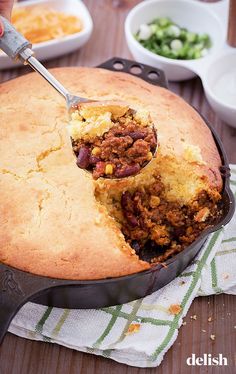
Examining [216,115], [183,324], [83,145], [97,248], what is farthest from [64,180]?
[216,115]

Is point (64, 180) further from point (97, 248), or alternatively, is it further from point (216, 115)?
point (216, 115)

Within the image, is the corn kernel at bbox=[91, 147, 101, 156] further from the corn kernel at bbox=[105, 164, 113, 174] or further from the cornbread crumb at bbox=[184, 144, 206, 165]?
the cornbread crumb at bbox=[184, 144, 206, 165]

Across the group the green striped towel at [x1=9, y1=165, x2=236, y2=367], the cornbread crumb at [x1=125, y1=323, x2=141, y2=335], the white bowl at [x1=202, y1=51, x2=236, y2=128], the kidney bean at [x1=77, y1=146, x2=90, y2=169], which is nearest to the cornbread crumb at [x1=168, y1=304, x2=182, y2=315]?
the green striped towel at [x1=9, y1=165, x2=236, y2=367]

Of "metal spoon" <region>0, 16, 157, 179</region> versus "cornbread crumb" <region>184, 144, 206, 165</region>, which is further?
"cornbread crumb" <region>184, 144, 206, 165</region>

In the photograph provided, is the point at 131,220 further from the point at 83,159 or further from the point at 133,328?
the point at 133,328

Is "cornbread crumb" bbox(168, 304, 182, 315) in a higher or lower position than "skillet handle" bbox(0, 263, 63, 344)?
lower

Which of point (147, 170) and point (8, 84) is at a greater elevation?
point (8, 84)
